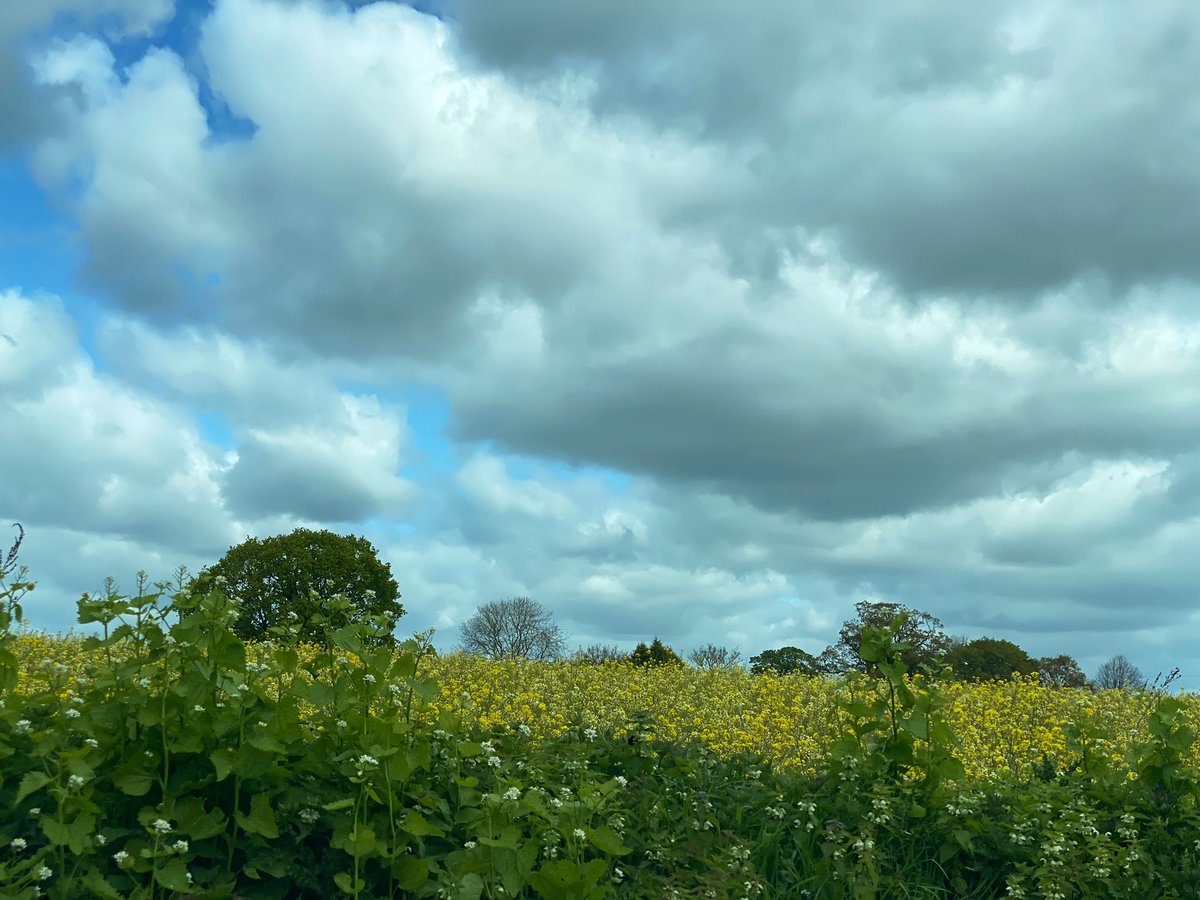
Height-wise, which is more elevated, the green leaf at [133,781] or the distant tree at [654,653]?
the distant tree at [654,653]

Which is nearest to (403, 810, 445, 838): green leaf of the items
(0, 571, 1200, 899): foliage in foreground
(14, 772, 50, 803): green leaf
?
(0, 571, 1200, 899): foliage in foreground

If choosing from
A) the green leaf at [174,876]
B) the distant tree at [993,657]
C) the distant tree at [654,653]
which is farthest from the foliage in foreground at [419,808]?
the distant tree at [993,657]

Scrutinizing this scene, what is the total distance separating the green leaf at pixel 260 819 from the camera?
4871mm

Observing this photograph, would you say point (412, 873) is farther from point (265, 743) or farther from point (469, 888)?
point (265, 743)

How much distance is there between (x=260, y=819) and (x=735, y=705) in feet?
30.5

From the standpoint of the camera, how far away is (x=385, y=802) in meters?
5.08

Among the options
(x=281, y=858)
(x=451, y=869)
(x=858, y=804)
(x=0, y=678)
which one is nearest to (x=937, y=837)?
(x=858, y=804)

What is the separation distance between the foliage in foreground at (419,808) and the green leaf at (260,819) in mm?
11

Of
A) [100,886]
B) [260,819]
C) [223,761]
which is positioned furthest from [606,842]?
[100,886]

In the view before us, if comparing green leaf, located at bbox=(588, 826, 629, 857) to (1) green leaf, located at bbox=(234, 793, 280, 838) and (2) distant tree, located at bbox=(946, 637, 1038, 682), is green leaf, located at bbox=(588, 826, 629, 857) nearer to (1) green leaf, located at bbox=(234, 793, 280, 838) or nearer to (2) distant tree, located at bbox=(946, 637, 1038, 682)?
(1) green leaf, located at bbox=(234, 793, 280, 838)

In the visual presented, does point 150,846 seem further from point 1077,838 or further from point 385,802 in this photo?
point 1077,838

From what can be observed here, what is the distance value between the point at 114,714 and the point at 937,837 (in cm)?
476

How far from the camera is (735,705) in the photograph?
13.5 m

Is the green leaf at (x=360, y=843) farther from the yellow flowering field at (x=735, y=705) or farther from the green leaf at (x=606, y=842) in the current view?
the yellow flowering field at (x=735, y=705)
